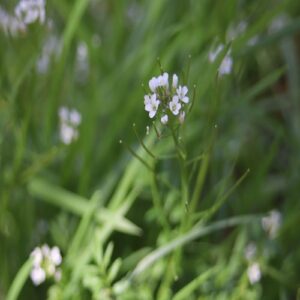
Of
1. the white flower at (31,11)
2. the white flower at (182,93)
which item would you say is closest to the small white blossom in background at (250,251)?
the white flower at (182,93)

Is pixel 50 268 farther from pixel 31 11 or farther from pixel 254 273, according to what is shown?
pixel 31 11

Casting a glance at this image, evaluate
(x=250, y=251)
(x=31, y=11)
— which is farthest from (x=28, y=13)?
(x=250, y=251)

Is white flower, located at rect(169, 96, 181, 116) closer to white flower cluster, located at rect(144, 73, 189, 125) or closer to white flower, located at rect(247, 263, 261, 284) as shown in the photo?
white flower cluster, located at rect(144, 73, 189, 125)

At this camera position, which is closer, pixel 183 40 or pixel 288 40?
pixel 183 40

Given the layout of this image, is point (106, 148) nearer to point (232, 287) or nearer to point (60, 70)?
point (60, 70)

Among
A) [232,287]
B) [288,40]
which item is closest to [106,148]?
[232,287]
